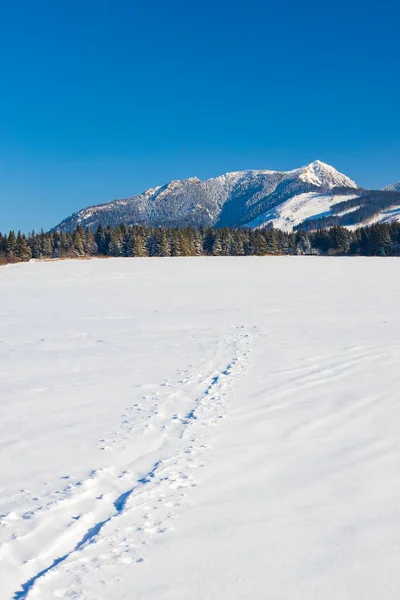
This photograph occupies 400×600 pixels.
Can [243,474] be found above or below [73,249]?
below

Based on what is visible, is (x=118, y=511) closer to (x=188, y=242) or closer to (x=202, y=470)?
(x=202, y=470)

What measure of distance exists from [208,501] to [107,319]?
17069 mm

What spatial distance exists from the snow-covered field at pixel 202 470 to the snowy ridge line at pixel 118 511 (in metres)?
0.02

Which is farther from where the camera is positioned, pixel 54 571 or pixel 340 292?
pixel 340 292

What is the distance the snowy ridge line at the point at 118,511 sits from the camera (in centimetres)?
429

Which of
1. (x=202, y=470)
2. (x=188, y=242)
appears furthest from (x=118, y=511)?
(x=188, y=242)

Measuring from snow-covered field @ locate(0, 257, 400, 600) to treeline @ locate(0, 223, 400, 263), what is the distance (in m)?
98.0

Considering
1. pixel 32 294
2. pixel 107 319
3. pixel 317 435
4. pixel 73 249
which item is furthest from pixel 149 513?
pixel 73 249

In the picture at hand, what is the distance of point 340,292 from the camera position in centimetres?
3219

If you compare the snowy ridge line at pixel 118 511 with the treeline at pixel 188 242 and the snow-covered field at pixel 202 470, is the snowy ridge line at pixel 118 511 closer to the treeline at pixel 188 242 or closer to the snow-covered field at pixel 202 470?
the snow-covered field at pixel 202 470

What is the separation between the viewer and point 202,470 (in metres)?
6.25

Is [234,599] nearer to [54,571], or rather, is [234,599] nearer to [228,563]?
[228,563]

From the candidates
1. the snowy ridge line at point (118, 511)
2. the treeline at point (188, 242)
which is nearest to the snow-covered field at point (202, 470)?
the snowy ridge line at point (118, 511)

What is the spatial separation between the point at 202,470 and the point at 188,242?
11313 centimetres
